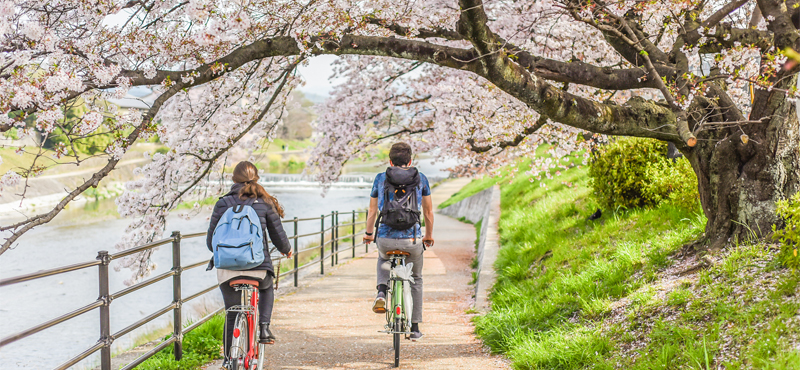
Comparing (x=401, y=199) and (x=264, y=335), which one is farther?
(x=401, y=199)

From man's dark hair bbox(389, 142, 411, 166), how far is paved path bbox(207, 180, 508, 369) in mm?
1722

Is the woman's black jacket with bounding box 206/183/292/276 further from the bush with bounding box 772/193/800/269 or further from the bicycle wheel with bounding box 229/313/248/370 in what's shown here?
the bush with bounding box 772/193/800/269

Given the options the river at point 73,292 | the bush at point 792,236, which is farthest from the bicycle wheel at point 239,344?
the bush at point 792,236

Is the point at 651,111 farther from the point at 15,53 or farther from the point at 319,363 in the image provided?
the point at 15,53

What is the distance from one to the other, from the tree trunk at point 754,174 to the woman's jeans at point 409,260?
260cm

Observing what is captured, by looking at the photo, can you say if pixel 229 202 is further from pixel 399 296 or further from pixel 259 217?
pixel 399 296

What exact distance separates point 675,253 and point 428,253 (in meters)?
8.39

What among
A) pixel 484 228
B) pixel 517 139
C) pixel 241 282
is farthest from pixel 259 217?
pixel 484 228

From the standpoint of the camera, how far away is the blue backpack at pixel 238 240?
3.45 metres

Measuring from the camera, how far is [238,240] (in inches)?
136

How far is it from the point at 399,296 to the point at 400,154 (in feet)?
3.89

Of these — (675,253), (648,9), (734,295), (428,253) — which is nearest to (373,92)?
(428,253)

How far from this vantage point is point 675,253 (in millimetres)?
5273

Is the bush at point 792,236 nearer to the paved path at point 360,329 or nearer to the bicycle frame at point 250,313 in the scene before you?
the paved path at point 360,329
